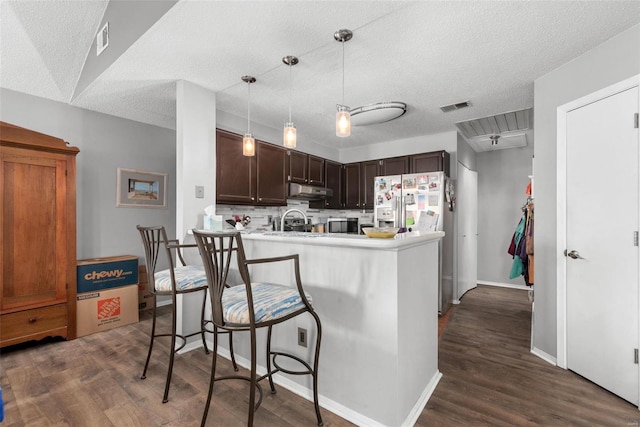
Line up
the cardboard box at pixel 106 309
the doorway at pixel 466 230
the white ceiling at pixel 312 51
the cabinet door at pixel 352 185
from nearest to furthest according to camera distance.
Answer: the white ceiling at pixel 312 51 → the cardboard box at pixel 106 309 → the doorway at pixel 466 230 → the cabinet door at pixel 352 185

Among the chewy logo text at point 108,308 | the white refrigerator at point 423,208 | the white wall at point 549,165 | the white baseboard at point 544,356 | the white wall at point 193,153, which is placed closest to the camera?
the white wall at point 549,165

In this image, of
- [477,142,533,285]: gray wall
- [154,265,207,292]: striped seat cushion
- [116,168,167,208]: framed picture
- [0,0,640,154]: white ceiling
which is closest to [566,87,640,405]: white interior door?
[0,0,640,154]: white ceiling

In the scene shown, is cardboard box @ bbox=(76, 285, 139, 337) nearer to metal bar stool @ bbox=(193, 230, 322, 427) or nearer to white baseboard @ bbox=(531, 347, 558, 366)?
metal bar stool @ bbox=(193, 230, 322, 427)

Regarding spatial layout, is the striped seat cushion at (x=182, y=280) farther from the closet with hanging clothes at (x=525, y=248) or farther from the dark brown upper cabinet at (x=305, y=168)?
the closet with hanging clothes at (x=525, y=248)

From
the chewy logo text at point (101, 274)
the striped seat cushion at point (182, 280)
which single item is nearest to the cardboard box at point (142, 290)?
the chewy logo text at point (101, 274)

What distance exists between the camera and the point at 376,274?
5.52 feet

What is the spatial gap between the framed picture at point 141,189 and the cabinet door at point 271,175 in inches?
58.2

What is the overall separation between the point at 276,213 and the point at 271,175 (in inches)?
28.9

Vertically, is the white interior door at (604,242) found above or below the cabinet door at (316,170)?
below

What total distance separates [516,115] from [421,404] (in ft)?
11.6

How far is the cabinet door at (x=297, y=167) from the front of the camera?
421 centimetres

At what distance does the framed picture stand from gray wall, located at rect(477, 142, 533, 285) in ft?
18.0

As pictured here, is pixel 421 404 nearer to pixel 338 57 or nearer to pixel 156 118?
pixel 338 57

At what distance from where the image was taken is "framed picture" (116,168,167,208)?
3703 millimetres
